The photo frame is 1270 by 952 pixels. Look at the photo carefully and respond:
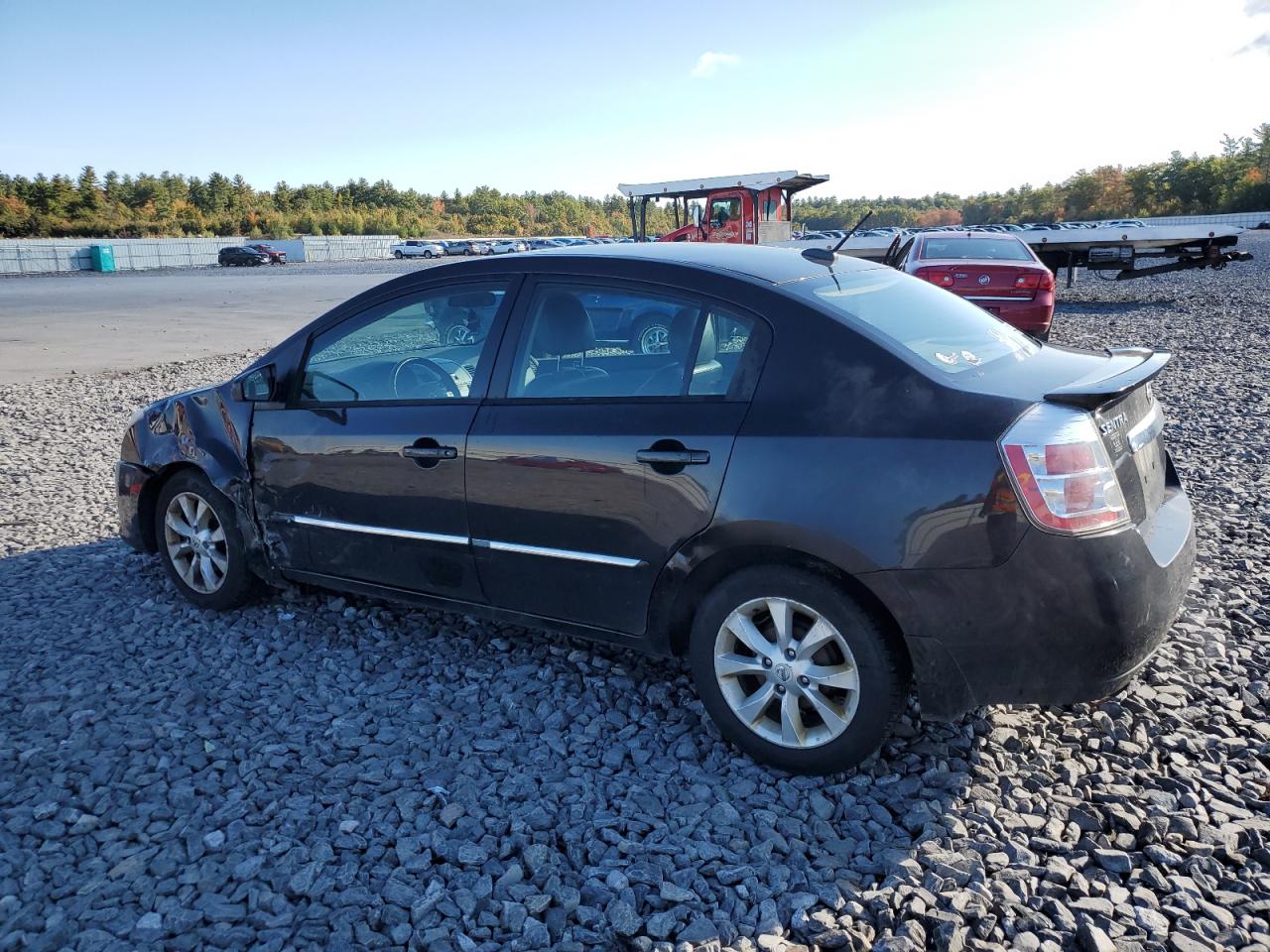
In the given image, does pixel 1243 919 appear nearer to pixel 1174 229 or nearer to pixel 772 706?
pixel 772 706

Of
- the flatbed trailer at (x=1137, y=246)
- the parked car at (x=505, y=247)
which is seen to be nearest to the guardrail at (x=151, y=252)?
the parked car at (x=505, y=247)

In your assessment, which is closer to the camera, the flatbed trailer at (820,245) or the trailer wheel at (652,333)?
the trailer wheel at (652,333)

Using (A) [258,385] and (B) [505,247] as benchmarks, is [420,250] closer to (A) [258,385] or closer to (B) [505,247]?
(B) [505,247]

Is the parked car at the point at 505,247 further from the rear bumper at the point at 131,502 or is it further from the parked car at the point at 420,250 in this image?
the rear bumper at the point at 131,502

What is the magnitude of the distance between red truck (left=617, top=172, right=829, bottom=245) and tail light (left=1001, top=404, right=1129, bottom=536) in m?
19.3

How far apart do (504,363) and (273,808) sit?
5.74 ft

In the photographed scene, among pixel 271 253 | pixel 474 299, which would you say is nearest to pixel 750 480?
pixel 474 299

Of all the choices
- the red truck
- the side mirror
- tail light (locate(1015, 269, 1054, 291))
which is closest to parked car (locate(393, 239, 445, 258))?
the red truck

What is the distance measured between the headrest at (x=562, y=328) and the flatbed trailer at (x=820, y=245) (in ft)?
52.4

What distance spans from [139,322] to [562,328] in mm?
20106

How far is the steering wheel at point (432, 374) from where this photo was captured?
377 centimetres

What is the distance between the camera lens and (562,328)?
3.56 metres

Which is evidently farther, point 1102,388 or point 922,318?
point 922,318

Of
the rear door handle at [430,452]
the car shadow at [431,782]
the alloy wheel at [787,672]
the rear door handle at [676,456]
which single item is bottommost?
the car shadow at [431,782]
